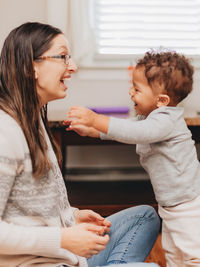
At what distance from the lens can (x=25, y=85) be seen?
2.98ft

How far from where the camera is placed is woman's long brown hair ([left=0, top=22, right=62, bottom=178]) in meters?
0.85

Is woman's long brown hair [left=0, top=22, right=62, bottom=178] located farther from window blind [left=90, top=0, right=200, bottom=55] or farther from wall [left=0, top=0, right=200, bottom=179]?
window blind [left=90, top=0, right=200, bottom=55]

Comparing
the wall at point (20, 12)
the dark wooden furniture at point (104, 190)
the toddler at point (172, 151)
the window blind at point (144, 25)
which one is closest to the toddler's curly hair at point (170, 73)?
the toddler at point (172, 151)

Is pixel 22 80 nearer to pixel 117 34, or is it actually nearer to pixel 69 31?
pixel 69 31

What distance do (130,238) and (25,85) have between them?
2.17ft

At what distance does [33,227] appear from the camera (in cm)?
81

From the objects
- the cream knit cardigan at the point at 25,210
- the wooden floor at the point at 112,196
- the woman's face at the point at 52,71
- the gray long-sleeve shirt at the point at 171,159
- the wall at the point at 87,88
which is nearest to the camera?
the cream knit cardigan at the point at 25,210

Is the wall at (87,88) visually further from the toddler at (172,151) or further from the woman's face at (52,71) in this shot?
the woman's face at (52,71)

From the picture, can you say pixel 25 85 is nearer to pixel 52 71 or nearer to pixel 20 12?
pixel 52 71

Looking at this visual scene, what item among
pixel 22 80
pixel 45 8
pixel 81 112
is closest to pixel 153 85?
pixel 81 112

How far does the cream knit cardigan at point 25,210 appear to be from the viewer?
2.54 feet

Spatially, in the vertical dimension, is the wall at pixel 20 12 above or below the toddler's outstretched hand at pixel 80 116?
above

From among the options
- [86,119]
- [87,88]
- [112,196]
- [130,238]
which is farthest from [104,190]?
[86,119]

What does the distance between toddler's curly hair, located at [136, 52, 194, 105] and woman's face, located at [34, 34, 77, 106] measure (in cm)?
30
